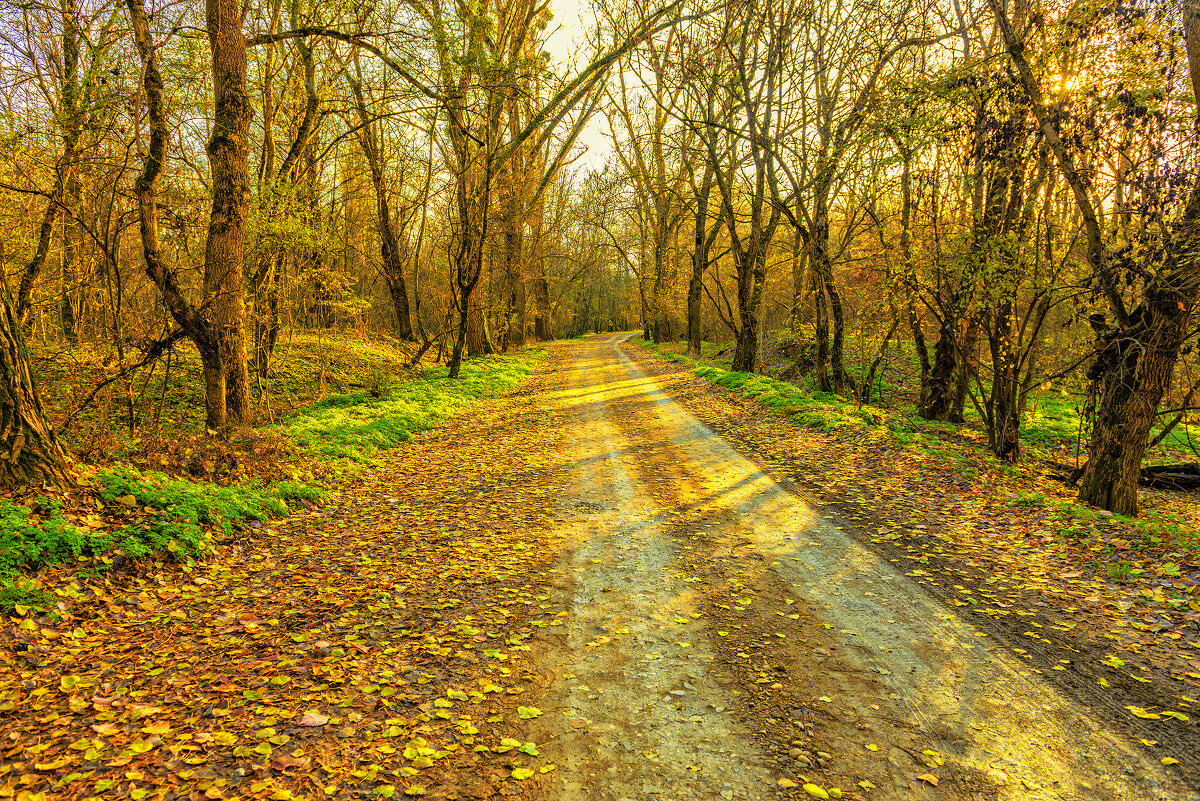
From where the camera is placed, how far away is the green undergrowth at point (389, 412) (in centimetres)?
956

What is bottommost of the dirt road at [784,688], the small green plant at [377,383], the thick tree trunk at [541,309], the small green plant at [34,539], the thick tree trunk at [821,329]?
the dirt road at [784,688]

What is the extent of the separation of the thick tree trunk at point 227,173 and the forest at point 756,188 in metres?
0.03

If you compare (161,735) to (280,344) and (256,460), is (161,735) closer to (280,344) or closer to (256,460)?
(256,460)

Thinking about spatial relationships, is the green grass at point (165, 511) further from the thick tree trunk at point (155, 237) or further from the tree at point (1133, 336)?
the tree at point (1133, 336)

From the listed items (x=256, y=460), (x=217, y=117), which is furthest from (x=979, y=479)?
(x=217, y=117)

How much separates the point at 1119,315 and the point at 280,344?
16.4 m

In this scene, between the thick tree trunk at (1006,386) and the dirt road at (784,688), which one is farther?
the thick tree trunk at (1006,386)

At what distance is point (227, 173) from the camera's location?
27.5ft

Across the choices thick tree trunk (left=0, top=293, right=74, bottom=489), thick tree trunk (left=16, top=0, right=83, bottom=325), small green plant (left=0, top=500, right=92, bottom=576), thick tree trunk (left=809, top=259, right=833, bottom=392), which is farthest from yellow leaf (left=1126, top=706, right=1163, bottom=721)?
thick tree trunk (left=809, top=259, right=833, bottom=392)

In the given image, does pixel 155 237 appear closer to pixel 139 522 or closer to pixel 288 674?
pixel 139 522

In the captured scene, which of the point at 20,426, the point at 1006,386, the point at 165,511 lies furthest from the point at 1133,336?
the point at 20,426

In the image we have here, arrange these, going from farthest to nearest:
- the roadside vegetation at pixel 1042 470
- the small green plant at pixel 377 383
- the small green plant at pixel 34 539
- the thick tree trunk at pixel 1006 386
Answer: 1. the small green plant at pixel 377 383
2. the thick tree trunk at pixel 1006 386
3. the roadside vegetation at pixel 1042 470
4. the small green plant at pixel 34 539

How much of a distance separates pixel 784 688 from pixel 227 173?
9.79 m

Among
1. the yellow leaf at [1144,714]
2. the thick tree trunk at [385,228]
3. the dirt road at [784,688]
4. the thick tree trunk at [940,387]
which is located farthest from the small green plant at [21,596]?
the thick tree trunk at [385,228]
